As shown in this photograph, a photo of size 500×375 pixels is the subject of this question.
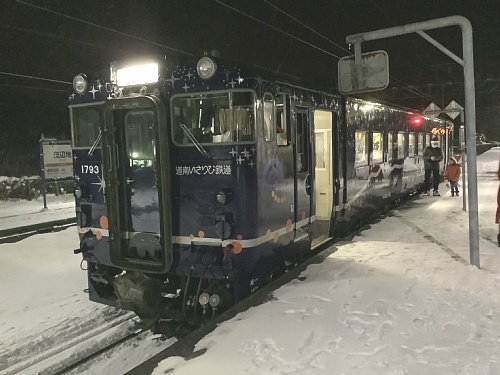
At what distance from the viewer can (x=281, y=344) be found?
4.39m

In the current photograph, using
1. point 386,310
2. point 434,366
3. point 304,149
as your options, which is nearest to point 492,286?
point 386,310

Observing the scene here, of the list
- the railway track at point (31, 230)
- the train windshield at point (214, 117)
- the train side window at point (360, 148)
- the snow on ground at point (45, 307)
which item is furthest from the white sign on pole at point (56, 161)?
the train windshield at point (214, 117)

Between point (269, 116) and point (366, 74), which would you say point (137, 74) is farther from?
point (366, 74)

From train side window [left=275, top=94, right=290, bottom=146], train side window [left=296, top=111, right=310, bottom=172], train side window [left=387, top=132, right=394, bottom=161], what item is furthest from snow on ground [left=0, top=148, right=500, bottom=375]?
train side window [left=387, top=132, right=394, bottom=161]

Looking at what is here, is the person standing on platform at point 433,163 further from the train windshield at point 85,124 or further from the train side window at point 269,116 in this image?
the train windshield at point 85,124

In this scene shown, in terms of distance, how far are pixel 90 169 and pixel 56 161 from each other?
11051mm

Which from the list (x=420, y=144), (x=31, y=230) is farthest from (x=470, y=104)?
(x=31, y=230)

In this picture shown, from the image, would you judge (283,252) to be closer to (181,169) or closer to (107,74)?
(181,169)

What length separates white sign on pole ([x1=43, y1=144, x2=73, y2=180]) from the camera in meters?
15.9

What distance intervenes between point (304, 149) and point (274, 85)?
1.38 metres

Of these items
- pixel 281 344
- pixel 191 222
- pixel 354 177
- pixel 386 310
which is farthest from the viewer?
pixel 354 177

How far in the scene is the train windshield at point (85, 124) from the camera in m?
6.18

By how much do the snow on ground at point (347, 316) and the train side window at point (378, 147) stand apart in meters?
2.26

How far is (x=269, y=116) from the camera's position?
570 centimetres
